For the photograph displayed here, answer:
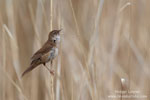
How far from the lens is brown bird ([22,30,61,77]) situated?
1.92m

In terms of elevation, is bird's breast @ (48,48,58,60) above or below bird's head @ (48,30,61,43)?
below

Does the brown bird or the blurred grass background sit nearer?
the brown bird

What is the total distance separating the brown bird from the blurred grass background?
0.05m

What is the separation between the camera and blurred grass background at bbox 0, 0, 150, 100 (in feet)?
6.81

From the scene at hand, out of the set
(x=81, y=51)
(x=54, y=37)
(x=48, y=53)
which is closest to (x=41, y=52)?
(x=48, y=53)

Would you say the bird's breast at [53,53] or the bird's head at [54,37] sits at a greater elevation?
the bird's head at [54,37]

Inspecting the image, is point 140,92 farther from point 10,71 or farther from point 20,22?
point 20,22

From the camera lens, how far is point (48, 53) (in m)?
1.97

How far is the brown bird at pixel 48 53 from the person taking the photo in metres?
1.92

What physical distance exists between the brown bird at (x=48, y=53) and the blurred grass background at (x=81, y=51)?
0.16 feet

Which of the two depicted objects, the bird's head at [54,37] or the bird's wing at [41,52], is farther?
the bird's head at [54,37]

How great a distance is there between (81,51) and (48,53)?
23 cm

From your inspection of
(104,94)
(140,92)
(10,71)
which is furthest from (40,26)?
(140,92)

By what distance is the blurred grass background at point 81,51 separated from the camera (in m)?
2.08
